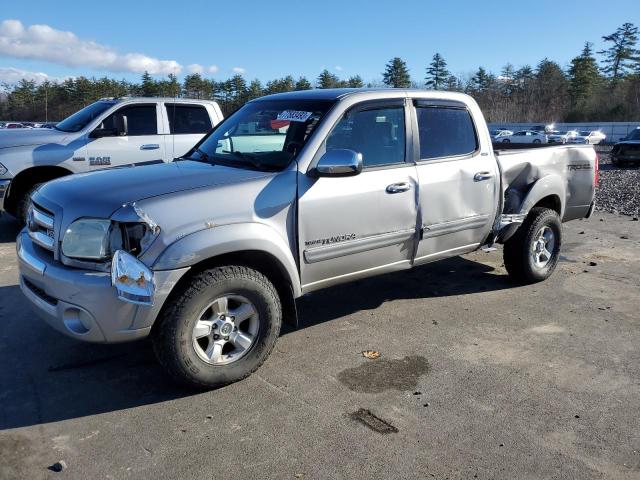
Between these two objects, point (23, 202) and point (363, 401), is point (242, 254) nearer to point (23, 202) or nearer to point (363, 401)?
point (363, 401)

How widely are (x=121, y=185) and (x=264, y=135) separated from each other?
1.38 meters

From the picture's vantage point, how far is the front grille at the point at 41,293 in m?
3.38

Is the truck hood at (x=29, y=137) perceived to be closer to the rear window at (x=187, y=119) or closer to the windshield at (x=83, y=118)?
the windshield at (x=83, y=118)

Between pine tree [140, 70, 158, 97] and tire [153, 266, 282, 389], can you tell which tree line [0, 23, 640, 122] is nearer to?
pine tree [140, 70, 158, 97]

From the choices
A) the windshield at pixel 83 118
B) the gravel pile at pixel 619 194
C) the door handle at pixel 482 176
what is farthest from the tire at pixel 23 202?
the gravel pile at pixel 619 194

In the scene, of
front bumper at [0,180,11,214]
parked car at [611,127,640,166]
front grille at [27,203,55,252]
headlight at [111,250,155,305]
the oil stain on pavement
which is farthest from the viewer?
parked car at [611,127,640,166]

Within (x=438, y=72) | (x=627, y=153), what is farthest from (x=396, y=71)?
(x=627, y=153)

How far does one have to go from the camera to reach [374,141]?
14.4 ft

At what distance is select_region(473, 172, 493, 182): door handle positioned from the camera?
5020 millimetres

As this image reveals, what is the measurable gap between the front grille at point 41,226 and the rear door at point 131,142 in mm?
4407

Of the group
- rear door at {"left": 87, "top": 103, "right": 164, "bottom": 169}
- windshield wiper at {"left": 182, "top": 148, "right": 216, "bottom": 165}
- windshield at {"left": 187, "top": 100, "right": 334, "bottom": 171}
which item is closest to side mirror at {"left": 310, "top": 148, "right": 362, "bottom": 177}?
windshield at {"left": 187, "top": 100, "right": 334, "bottom": 171}

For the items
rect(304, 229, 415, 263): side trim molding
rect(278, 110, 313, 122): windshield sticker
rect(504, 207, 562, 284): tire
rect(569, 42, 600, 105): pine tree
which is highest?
rect(569, 42, 600, 105): pine tree

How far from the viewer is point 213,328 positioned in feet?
11.7

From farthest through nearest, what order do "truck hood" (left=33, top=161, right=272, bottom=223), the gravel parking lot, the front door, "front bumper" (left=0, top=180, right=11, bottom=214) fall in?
1. "front bumper" (left=0, top=180, right=11, bottom=214)
2. the front door
3. "truck hood" (left=33, top=161, right=272, bottom=223)
4. the gravel parking lot
